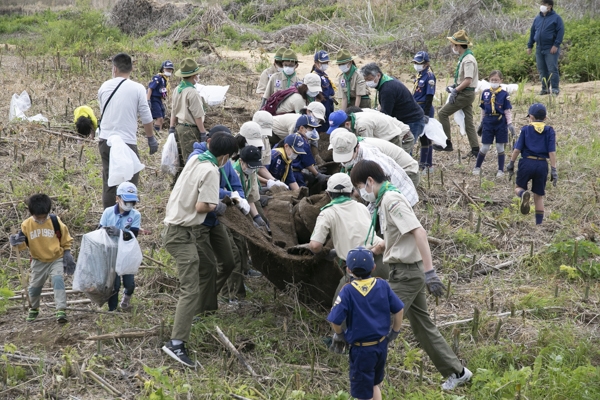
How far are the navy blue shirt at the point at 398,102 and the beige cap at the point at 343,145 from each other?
9.07ft

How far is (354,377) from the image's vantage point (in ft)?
15.8

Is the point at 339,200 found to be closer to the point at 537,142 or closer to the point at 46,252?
the point at 46,252

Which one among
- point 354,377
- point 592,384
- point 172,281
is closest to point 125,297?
point 172,281

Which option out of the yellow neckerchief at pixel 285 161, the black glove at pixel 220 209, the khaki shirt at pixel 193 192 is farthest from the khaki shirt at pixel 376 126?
the khaki shirt at pixel 193 192

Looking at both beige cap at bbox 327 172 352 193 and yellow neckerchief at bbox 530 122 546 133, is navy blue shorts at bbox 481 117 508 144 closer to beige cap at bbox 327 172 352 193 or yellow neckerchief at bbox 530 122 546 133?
yellow neckerchief at bbox 530 122 546 133

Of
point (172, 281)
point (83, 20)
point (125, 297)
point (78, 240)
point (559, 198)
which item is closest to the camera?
point (125, 297)

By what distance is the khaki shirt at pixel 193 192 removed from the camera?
5.70m

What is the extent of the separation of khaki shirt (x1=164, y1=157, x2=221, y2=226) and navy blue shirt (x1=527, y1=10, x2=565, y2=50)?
10.6 m

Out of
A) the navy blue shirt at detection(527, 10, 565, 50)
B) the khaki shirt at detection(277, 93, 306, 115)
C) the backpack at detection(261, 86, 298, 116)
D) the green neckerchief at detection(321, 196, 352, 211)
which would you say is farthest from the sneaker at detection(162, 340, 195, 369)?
the navy blue shirt at detection(527, 10, 565, 50)

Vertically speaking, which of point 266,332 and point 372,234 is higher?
point 372,234

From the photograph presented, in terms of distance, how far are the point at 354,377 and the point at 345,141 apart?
2.46 metres

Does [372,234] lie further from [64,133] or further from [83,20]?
[83,20]

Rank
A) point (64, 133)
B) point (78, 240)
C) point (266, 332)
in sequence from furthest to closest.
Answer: point (64, 133)
point (78, 240)
point (266, 332)

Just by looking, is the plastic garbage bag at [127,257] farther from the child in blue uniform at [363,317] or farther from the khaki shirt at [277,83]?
the khaki shirt at [277,83]
